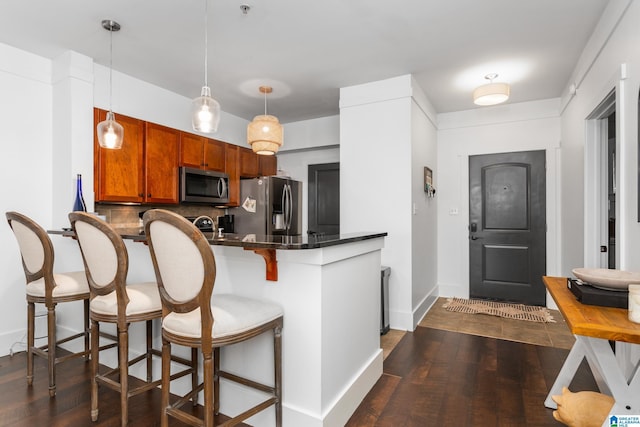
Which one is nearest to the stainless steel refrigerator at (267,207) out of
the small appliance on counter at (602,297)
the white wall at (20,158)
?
the white wall at (20,158)

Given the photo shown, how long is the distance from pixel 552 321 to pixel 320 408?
3.19m

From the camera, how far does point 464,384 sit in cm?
235

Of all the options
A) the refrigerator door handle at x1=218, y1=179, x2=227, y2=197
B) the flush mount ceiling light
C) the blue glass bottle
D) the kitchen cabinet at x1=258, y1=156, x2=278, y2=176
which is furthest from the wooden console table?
the kitchen cabinet at x1=258, y1=156, x2=278, y2=176

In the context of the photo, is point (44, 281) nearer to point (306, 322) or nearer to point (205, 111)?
point (205, 111)

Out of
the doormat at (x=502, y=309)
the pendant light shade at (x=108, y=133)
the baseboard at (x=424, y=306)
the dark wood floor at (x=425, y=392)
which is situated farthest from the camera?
the doormat at (x=502, y=309)

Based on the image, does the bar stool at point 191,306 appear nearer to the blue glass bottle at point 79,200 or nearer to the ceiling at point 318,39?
the ceiling at point 318,39

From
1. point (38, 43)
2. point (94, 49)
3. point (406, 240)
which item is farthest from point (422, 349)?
point (38, 43)

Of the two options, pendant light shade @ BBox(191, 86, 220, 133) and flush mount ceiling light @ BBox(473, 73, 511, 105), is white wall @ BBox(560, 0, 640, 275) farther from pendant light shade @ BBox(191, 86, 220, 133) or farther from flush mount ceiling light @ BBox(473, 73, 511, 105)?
pendant light shade @ BBox(191, 86, 220, 133)

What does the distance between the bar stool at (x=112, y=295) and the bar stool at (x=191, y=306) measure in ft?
1.09

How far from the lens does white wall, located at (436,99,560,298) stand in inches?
169

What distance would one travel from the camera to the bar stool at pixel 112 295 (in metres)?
1.74

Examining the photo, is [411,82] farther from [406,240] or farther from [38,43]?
[38,43]

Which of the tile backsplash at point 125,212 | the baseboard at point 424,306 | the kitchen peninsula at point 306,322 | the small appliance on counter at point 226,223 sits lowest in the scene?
the baseboard at point 424,306

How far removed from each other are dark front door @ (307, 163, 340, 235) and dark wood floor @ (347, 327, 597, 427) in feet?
7.72
